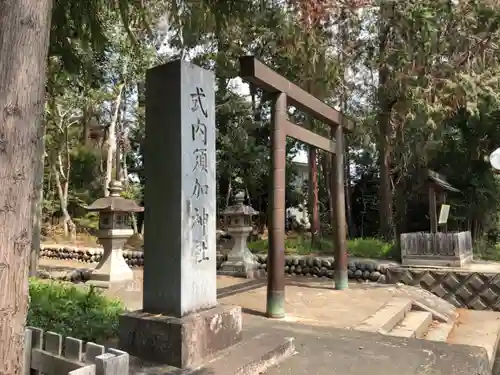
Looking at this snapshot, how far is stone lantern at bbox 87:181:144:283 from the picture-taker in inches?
406

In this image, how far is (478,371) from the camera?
3.80 meters

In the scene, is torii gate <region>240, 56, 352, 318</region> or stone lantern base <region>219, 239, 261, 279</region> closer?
torii gate <region>240, 56, 352, 318</region>

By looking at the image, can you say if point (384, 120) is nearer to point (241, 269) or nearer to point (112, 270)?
point (241, 269)

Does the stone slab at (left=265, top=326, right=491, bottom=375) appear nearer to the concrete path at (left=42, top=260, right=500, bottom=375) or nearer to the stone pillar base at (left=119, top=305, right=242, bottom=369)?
the concrete path at (left=42, top=260, right=500, bottom=375)

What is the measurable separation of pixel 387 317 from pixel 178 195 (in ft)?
13.8

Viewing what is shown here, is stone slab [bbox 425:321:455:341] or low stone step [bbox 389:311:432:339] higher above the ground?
low stone step [bbox 389:311:432:339]

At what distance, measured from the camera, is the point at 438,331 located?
7156 mm

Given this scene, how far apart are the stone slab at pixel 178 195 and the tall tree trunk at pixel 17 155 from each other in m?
1.31

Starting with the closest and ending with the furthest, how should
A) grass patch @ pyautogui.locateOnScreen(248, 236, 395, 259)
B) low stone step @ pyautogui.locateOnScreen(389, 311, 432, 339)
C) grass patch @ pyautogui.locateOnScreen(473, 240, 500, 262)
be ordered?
low stone step @ pyautogui.locateOnScreen(389, 311, 432, 339) → grass patch @ pyautogui.locateOnScreen(248, 236, 395, 259) → grass patch @ pyautogui.locateOnScreen(473, 240, 500, 262)

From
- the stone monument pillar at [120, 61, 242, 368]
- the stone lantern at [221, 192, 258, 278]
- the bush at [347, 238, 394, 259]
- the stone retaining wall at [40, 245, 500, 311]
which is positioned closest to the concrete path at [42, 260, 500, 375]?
the stone lantern at [221, 192, 258, 278]

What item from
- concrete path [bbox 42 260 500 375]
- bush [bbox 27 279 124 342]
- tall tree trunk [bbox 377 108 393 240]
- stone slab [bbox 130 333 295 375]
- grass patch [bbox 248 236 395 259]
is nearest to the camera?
stone slab [bbox 130 333 295 375]

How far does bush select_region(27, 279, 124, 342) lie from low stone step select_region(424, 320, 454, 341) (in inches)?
181

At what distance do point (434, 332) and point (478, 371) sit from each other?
137 inches

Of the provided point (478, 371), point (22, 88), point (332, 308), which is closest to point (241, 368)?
point (478, 371)
